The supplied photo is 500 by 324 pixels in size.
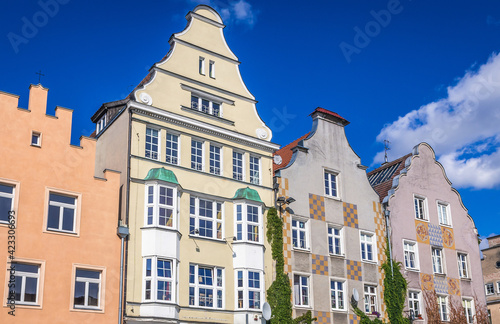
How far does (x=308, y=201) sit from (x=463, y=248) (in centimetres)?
1276

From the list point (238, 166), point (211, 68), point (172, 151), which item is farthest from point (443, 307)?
point (211, 68)

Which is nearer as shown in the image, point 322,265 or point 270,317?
point 270,317

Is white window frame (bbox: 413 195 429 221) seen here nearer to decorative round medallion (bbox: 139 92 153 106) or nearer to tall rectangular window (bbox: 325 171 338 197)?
tall rectangular window (bbox: 325 171 338 197)

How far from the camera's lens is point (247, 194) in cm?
3005

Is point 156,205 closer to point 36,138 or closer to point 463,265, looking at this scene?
point 36,138

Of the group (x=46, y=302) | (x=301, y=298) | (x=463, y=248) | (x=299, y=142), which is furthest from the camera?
(x=463, y=248)

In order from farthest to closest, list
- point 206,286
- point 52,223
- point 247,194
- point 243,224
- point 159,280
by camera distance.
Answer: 1. point 247,194
2. point 243,224
3. point 206,286
4. point 159,280
5. point 52,223

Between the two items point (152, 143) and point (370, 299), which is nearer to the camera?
point (152, 143)

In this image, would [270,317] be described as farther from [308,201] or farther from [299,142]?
[299,142]

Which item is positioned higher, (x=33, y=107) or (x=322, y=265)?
(x=33, y=107)

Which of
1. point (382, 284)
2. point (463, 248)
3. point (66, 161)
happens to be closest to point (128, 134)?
point (66, 161)

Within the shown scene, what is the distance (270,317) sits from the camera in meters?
28.8

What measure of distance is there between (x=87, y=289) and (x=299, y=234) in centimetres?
1146

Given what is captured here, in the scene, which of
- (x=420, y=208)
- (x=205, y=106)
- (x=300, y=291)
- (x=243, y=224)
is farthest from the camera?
(x=420, y=208)
